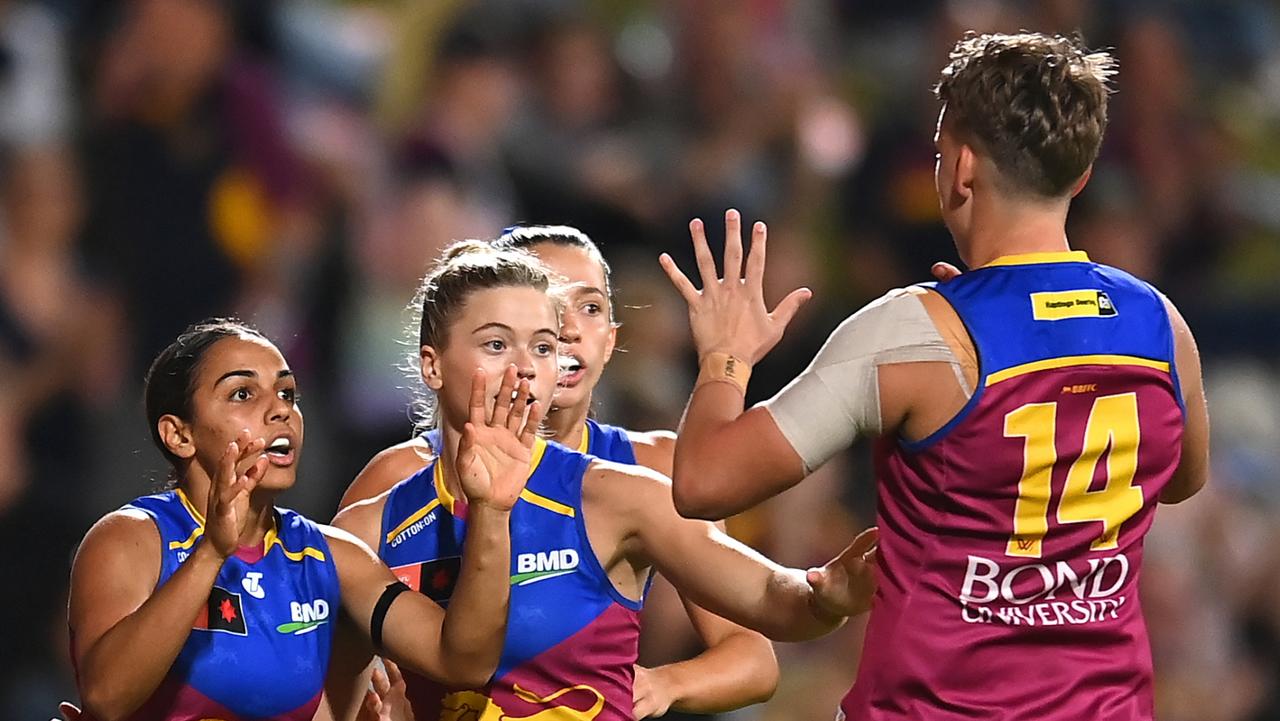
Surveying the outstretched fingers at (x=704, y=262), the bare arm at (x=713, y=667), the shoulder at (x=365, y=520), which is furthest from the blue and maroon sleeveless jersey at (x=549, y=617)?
the outstretched fingers at (x=704, y=262)

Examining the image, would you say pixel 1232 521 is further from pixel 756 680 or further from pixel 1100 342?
pixel 1100 342

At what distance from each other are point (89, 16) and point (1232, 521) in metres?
5.76

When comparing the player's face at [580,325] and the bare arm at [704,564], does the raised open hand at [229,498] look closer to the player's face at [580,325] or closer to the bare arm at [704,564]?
the bare arm at [704,564]

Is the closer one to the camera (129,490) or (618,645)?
(618,645)

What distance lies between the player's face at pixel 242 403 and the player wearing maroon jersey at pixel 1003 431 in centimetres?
83

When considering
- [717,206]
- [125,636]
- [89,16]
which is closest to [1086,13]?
[717,206]

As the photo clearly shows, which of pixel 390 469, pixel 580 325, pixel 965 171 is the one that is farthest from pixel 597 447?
pixel 965 171

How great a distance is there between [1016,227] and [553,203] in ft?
16.3

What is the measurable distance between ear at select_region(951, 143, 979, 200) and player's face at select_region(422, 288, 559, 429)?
94 centimetres

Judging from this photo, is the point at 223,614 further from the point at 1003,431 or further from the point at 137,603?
the point at 1003,431

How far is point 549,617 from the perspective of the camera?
138 inches

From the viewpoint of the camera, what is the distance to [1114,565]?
10.3 feet

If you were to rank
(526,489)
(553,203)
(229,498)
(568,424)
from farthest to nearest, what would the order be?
(553,203), (568,424), (526,489), (229,498)

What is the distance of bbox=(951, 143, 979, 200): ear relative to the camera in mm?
3145
